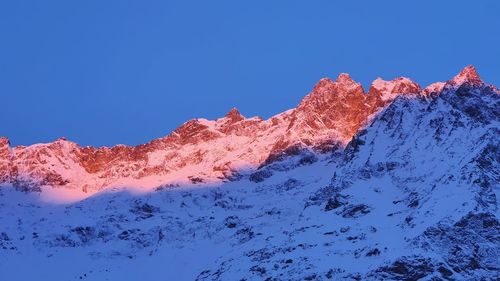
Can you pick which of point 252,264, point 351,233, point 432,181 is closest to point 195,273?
point 252,264

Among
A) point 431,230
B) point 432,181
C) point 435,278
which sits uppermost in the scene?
point 432,181

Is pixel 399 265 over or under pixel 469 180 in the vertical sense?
under

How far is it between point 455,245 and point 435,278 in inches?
388

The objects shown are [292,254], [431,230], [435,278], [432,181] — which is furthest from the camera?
[432,181]

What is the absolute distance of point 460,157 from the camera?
196500 millimetres

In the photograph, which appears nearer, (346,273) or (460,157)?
(346,273)

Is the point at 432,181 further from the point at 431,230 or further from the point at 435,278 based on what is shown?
the point at 435,278

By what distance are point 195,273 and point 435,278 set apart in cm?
5870

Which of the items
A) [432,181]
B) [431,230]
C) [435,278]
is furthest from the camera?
[432,181]

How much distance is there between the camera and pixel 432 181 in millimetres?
193125

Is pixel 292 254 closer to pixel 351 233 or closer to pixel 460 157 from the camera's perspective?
pixel 351 233

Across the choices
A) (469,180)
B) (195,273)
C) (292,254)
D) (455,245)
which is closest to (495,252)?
(455,245)

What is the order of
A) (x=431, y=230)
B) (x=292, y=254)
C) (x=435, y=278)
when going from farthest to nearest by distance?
(x=292, y=254) < (x=431, y=230) < (x=435, y=278)

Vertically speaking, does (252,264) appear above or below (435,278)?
above
